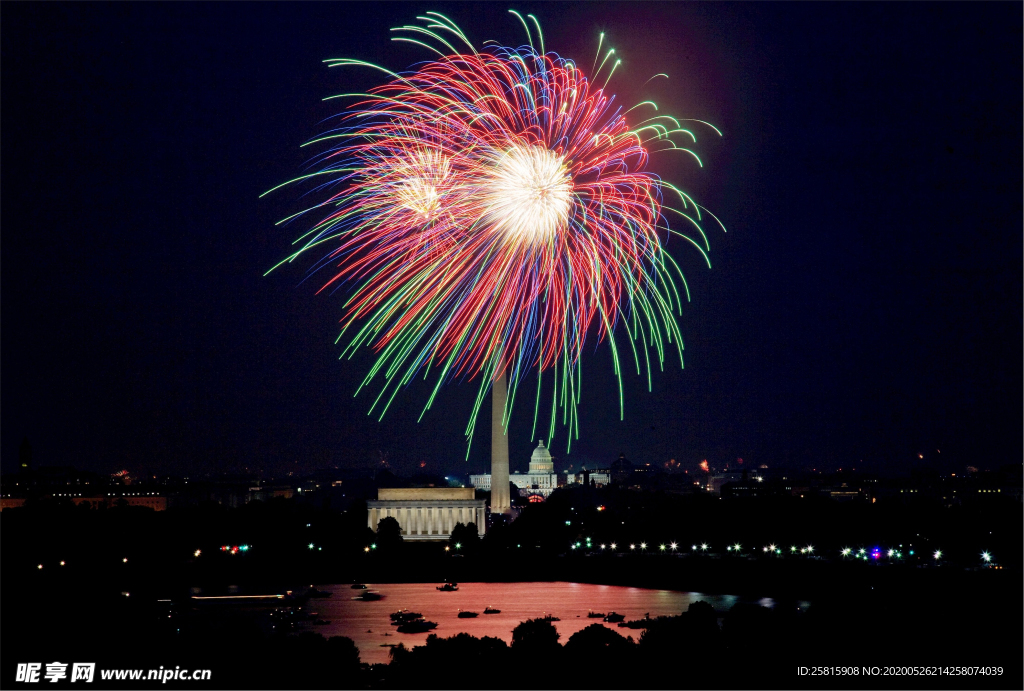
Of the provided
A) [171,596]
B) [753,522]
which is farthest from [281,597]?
[753,522]

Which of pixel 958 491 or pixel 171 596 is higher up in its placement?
pixel 958 491

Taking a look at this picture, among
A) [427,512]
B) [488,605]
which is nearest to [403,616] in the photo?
[488,605]

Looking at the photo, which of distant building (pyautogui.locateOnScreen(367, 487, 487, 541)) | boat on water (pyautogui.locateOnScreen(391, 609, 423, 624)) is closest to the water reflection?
boat on water (pyautogui.locateOnScreen(391, 609, 423, 624))

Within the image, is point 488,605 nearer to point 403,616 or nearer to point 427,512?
point 403,616

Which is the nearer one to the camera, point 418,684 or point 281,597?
point 418,684

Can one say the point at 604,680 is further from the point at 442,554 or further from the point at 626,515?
the point at 626,515

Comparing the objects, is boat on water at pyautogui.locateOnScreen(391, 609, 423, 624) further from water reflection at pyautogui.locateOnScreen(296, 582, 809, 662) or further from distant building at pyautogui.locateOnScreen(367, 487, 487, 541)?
distant building at pyautogui.locateOnScreen(367, 487, 487, 541)
